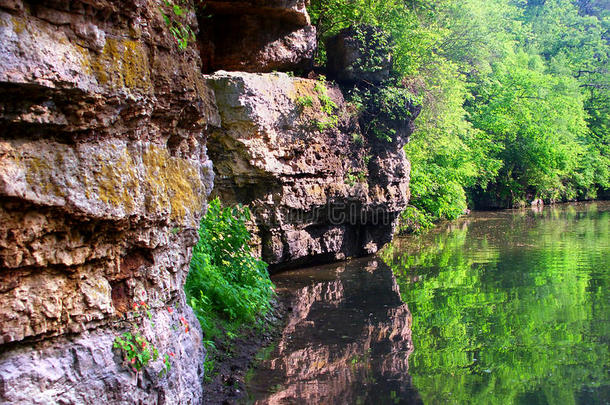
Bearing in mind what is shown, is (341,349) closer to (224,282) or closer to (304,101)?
(224,282)

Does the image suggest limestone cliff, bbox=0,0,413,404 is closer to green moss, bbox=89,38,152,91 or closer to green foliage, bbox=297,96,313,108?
green moss, bbox=89,38,152,91

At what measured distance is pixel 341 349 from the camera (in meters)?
7.76

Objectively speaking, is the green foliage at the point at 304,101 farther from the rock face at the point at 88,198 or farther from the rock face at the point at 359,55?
the rock face at the point at 88,198

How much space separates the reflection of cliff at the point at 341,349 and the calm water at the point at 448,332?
18mm

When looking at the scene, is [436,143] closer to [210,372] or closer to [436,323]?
[436,323]

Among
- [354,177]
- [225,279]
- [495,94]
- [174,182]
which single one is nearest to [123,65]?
[174,182]

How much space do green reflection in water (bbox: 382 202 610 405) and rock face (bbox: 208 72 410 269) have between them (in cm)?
191

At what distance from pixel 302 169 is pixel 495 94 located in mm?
23563

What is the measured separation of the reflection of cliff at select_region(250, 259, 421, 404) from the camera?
6281 mm

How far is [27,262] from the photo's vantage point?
11.4ft

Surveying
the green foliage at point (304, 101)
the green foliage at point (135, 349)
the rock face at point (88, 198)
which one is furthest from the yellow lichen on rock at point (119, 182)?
the green foliage at point (304, 101)

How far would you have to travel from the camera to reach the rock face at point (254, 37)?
12.4 metres

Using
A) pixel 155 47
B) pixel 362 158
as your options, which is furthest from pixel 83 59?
pixel 362 158

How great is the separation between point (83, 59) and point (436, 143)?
19.2m
